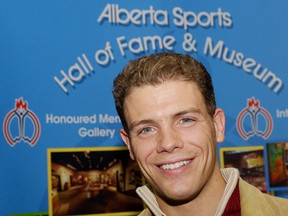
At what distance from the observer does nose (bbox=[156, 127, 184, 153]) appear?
1.30 metres

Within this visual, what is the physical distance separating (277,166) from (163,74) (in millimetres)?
849

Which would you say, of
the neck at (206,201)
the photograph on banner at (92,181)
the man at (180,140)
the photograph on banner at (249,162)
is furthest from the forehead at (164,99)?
the photograph on banner at (249,162)

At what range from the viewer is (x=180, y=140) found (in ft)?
4.32

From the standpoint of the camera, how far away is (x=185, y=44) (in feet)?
6.51

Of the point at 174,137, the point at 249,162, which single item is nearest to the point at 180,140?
the point at 174,137

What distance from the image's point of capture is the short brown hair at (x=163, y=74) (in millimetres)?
1371

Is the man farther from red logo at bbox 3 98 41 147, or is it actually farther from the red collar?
red logo at bbox 3 98 41 147

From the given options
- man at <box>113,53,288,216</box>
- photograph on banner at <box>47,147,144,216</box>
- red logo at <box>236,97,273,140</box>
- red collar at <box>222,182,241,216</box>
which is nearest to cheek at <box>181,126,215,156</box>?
man at <box>113,53,288,216</box>

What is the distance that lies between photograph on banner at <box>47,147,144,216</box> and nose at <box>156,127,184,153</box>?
21.4 inches

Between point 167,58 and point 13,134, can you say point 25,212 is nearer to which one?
point 13,134

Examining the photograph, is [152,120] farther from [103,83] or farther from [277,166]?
[277,166]

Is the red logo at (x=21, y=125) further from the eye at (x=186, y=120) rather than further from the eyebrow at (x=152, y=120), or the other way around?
the eye at (x=186, y=120)

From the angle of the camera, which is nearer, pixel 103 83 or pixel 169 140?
pixel 169 140

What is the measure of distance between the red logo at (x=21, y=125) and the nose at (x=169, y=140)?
0.57 meters
